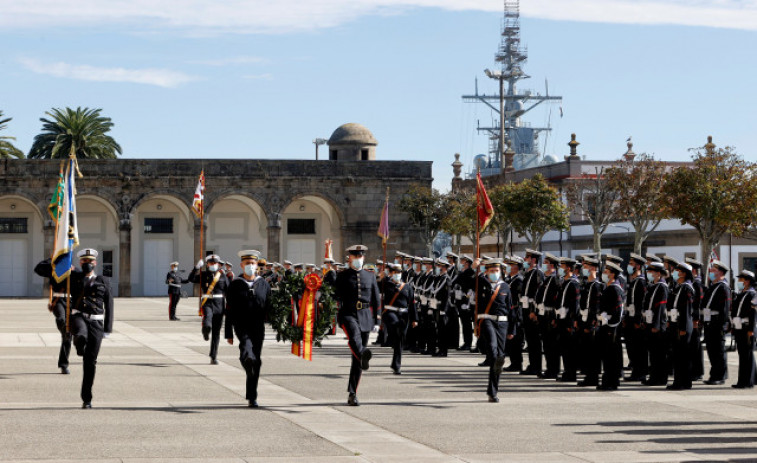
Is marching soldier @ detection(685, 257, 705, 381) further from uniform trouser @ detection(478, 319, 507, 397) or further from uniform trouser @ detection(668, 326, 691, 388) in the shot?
uniform trouser @ detection(478, 319, 507, 397)

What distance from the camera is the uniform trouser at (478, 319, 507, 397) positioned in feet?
49.4

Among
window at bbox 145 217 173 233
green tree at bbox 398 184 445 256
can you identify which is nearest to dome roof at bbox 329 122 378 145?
green tree at bbox 398 184 445 256

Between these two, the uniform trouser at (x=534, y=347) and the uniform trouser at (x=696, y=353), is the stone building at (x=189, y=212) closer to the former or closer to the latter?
the uniform trouser at (x=534, y=347)

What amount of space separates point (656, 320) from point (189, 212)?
4639 cm

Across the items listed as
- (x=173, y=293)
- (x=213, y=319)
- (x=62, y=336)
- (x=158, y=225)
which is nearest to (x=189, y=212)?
(x=158, y=225)

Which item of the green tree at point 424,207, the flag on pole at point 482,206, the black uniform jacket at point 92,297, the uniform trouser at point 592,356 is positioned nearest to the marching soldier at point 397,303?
the flag on pole at point 482,206

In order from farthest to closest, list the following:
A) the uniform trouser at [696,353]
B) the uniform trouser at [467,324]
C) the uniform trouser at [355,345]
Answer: the uniform trouser at [467,324] → the uniform trouser at [696,353] → the uniform trouser at [355,345]

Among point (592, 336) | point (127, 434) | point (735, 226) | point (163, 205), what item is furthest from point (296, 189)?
point (127, 434)

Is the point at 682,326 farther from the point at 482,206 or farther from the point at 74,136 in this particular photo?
the point at 74,136

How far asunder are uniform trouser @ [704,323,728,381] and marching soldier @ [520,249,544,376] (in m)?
2.56

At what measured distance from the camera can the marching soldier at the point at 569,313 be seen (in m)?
18.1

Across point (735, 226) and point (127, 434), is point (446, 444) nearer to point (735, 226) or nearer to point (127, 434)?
point (127, 434)

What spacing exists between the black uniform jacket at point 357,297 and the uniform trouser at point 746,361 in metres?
5.65

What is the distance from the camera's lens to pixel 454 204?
61688 mm
